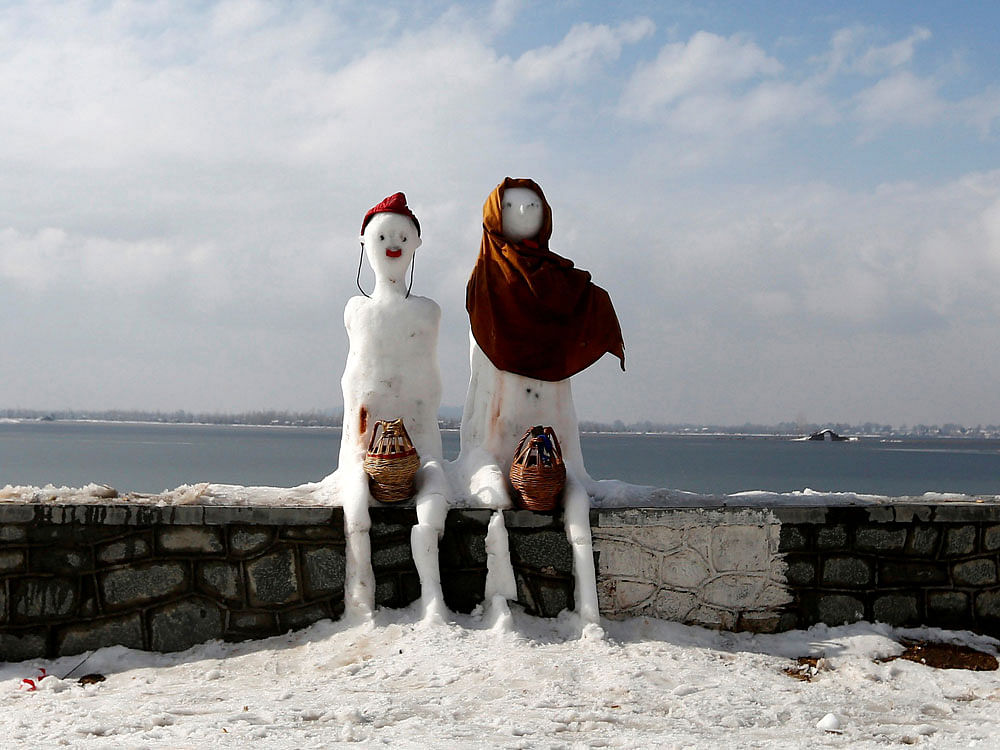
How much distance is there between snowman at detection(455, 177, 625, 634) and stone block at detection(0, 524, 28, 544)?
2185 mm

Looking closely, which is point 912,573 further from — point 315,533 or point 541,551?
point 315,533

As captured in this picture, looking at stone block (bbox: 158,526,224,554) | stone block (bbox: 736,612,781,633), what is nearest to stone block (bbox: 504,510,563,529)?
stone block (bbox: 736,612,781,633)

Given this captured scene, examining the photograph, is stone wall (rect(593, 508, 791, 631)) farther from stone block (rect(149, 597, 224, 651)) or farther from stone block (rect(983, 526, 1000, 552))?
stone block (rect(149, 597, 224, 651))

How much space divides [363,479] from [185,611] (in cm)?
107

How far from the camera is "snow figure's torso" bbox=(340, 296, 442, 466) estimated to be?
5379 mm

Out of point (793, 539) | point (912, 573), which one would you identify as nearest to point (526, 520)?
point (793, 539)

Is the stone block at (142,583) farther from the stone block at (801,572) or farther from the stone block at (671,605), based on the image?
the stone block at (801,572)

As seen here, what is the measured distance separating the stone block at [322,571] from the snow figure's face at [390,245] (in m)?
A: 1.64

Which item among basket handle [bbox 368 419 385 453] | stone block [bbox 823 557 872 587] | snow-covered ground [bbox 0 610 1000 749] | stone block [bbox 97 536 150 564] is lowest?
snow-covered ground [bbox 0 610 1000 749]

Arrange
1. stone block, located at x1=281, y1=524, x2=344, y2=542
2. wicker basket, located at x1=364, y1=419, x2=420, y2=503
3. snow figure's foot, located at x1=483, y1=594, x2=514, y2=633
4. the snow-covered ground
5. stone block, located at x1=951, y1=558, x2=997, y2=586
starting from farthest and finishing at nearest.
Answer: stone block, located at x1=951, y1=558, x2=997, y2=586 → wicker basket, located at x1=364, y1=419, x2=420, y2=503 → stone block, located at x1=281, y1=524, x2=344, y2=542 → snow figure's foot, located at x1=483, y1=594, x2=514, y2=633 → the snow-covered ground

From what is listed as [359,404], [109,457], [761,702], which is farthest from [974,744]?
[109,457]

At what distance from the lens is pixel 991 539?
5.29m

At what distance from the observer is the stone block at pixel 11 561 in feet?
15.1

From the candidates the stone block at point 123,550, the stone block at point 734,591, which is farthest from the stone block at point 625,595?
the stone block at point 123,550
